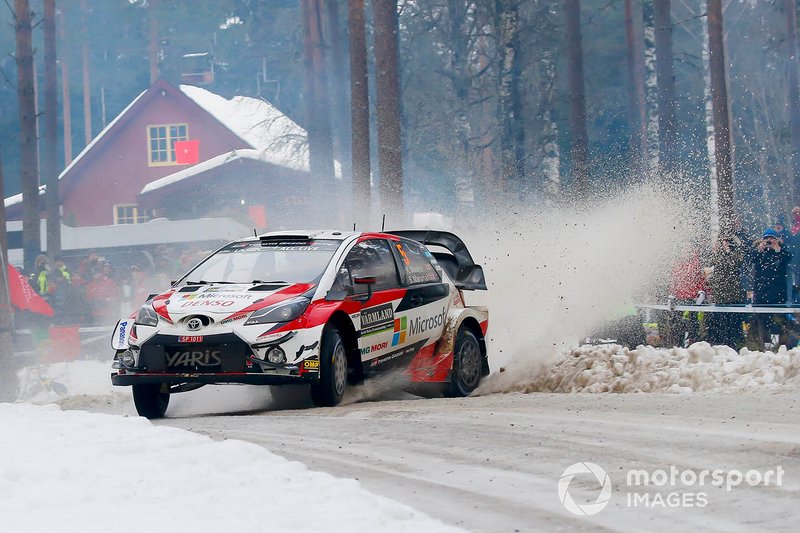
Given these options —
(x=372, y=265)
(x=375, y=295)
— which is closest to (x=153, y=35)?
(x=372, y=265)

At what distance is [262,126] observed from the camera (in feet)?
165

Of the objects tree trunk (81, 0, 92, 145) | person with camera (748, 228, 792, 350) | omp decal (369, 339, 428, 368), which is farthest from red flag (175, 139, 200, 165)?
omp decal (369, 339, 428, 368)

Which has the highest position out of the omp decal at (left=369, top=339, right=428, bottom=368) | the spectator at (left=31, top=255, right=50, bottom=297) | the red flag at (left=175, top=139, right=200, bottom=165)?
the red flag at (left=175, top=139, right=200, bottom=165)

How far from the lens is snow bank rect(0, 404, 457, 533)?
17.0 ft

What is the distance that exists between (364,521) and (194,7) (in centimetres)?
6090

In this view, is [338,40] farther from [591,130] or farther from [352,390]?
[352,390]

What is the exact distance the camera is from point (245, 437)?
8.23 metres

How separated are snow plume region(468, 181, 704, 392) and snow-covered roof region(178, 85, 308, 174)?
25.6 metres

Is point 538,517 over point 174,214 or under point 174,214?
under

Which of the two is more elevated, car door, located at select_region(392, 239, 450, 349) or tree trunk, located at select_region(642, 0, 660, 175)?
tree trunk, located at select_region(642, 0, 660, 175)

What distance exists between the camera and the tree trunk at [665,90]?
98.0ft

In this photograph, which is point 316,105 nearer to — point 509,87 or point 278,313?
point 509,87

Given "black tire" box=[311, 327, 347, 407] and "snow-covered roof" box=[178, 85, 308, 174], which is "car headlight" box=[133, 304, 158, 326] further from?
"snow-covered roof" box=[178, 85, 308, 174]

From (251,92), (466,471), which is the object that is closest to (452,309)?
(466,471)
